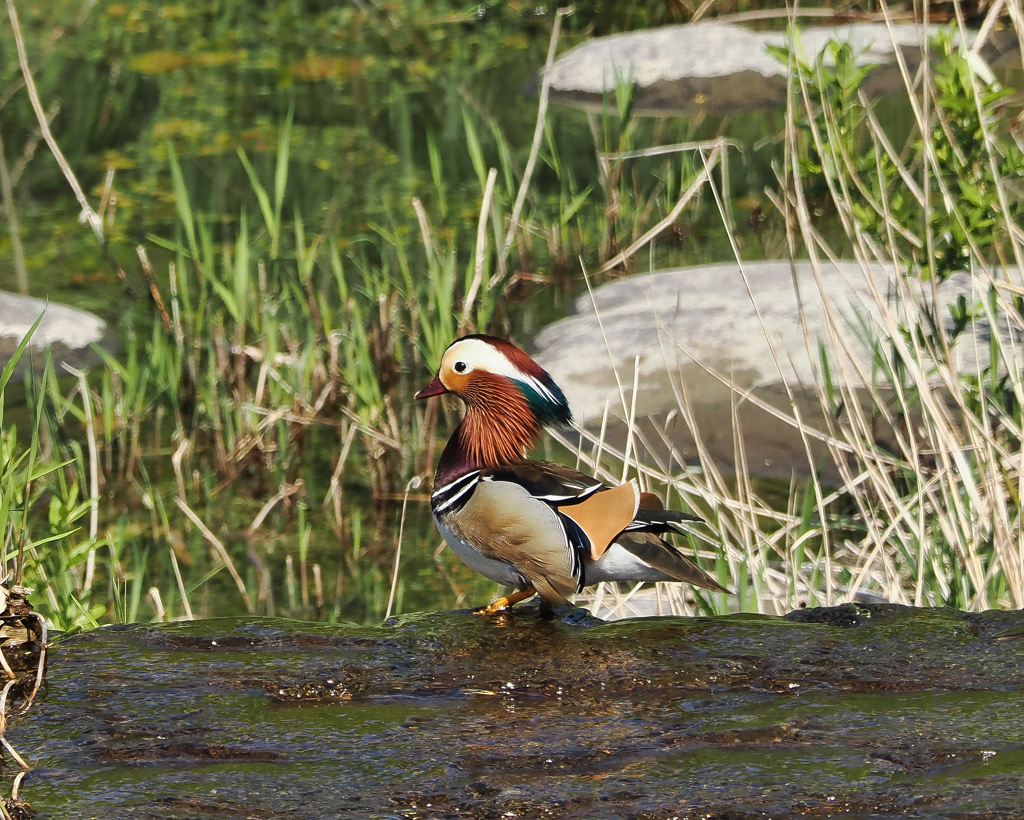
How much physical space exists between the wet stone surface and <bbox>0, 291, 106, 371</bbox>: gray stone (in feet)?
11.7

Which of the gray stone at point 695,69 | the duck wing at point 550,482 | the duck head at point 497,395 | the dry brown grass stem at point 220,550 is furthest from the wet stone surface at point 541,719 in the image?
the gray stone at point 695,69

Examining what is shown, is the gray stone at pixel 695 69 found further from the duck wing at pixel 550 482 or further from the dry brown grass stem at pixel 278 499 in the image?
the duck wing at pixel 550 482

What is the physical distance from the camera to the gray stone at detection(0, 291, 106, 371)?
5930 mm

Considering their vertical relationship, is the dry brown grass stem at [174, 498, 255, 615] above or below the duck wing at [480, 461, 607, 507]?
below

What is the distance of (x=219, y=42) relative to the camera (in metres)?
10.1

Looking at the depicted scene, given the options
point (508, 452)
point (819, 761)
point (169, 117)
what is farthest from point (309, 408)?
point (169, 117)

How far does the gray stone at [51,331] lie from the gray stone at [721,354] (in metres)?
1.93

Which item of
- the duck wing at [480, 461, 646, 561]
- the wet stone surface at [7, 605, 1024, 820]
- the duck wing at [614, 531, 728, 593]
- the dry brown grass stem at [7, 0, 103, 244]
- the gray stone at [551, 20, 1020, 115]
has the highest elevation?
the gray stone at [551, 20, 1020, 115]

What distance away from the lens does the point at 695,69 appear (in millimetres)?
9422

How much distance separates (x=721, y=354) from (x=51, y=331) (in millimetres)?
2813

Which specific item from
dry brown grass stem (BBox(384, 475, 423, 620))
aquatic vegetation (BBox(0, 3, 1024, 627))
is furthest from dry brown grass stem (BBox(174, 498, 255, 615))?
dry brown grass stem (BBox(384, 475, 423, 620))

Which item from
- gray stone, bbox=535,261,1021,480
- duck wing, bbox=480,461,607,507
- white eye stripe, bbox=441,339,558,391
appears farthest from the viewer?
gray stone, bbox=535,261,1021,480

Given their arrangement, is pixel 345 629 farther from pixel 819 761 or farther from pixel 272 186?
pixel 272 186

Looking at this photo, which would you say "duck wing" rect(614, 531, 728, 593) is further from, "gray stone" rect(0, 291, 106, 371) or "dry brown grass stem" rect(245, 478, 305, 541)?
"gray stone" rect(0, 291, 106, 371)
